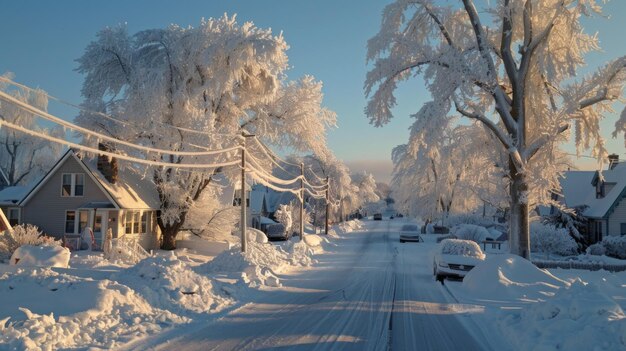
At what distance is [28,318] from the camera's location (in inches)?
390

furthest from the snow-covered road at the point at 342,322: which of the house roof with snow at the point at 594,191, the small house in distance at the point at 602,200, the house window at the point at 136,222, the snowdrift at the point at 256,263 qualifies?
the small house in distance at the point at 602,200

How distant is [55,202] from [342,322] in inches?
1018

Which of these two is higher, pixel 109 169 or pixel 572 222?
pixel 109 169

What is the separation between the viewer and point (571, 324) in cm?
988

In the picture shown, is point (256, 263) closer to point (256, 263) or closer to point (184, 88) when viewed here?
point (256, 263)

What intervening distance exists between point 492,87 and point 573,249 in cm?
2042

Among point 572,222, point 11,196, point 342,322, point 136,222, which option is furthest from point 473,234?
point 342,322

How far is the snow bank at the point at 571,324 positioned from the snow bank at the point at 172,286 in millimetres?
7111

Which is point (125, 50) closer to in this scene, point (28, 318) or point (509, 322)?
point (28, 318)

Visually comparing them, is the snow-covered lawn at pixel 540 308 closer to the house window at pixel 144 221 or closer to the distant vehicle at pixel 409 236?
the house window at pixel 144 221

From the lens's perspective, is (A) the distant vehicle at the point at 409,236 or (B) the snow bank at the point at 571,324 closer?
(B) the snow bank at the point at 571,324

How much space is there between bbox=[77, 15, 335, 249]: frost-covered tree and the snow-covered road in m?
13.6

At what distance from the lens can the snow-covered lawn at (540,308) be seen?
29.4ft

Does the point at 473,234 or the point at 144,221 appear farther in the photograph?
the point at 473,234
